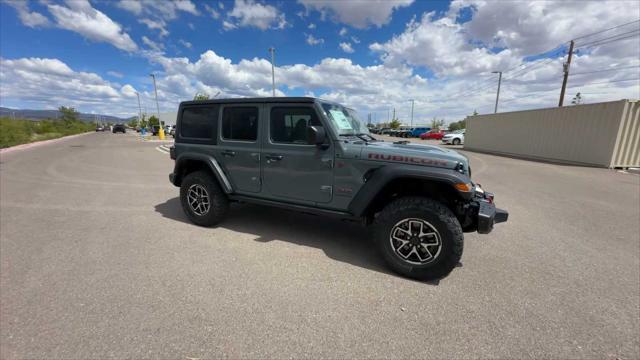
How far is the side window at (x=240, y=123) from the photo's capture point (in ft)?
12.6

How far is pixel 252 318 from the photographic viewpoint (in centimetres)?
233

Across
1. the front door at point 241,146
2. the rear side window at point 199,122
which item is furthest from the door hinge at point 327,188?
the rear side window at point 199,122

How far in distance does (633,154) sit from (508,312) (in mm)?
15836

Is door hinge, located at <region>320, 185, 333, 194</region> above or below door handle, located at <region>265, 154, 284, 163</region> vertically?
below

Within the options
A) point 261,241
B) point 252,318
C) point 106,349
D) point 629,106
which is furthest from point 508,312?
point 629,106

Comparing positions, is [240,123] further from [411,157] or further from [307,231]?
[411,157]

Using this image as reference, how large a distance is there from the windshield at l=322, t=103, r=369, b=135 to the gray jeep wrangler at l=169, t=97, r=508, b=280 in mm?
18

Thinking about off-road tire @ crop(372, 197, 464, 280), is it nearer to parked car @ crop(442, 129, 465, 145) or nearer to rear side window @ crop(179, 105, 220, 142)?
rear side window @ crop(179, 105, 220, 142)

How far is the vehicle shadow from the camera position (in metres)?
3.48

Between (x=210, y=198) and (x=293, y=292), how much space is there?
7.30 feet

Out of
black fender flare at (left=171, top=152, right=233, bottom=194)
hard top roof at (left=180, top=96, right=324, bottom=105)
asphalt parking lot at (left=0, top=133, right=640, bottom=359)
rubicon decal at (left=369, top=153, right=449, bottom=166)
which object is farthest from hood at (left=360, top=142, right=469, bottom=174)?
black fender flare at (left=171, top=152, right=233, bottom=194)

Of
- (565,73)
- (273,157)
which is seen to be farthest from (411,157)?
(565,73)

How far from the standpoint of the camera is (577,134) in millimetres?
13781

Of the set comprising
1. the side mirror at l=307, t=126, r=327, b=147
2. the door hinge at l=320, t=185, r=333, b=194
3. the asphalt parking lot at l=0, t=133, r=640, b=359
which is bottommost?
the asphalt parking lot at l=0, t=133, r=640, b=359
